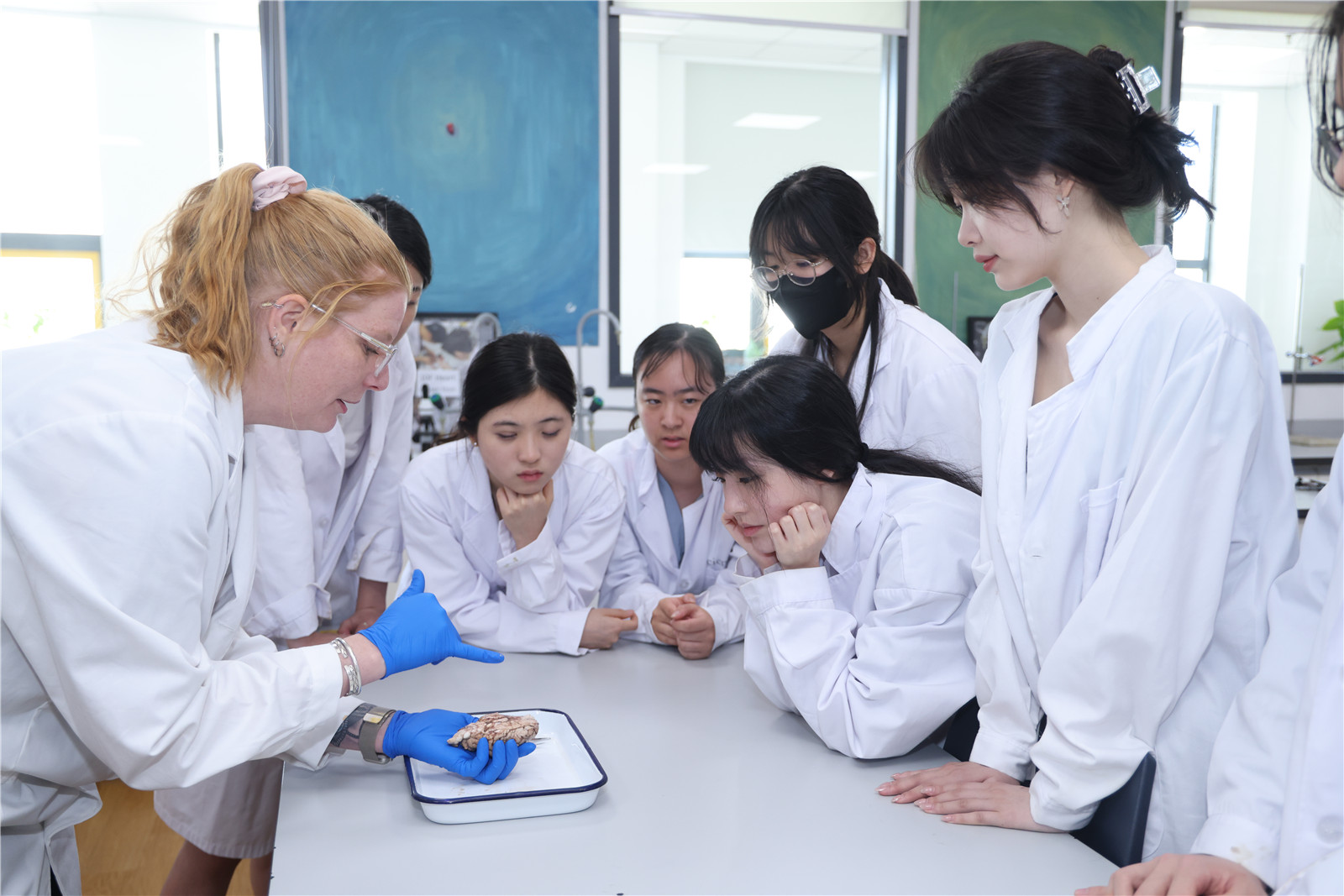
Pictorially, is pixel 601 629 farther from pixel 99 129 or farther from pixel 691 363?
pixel 99 129

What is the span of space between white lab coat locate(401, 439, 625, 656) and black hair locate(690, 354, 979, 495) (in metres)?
0.49

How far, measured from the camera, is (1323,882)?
0.78 m

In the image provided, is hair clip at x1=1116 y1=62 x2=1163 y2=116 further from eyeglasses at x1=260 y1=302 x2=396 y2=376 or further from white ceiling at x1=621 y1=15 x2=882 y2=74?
white ceiling at x1=621 y1=15 x2=882 y2=74

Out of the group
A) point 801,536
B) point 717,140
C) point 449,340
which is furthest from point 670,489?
point 717,140

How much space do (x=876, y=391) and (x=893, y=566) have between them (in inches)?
22.2

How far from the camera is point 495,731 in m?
1.15

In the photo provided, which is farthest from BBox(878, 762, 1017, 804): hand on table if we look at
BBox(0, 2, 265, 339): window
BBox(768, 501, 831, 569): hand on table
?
BBox(0, 2, 265, 339): window

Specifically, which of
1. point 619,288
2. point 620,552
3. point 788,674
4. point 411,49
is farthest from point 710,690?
point 411,49

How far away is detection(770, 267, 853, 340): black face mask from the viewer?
1787 mm

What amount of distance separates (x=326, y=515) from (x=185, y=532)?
1043 mm

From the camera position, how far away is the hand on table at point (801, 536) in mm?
1377

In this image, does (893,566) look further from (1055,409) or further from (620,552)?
(620,552)

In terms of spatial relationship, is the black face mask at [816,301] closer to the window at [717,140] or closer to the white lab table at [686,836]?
the white lab table at [686,836]

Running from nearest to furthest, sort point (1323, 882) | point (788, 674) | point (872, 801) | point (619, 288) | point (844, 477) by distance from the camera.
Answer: point (1323, 882) < point (872, 801) < point (788, 674) < point (844, 477) < point (619, 288)
